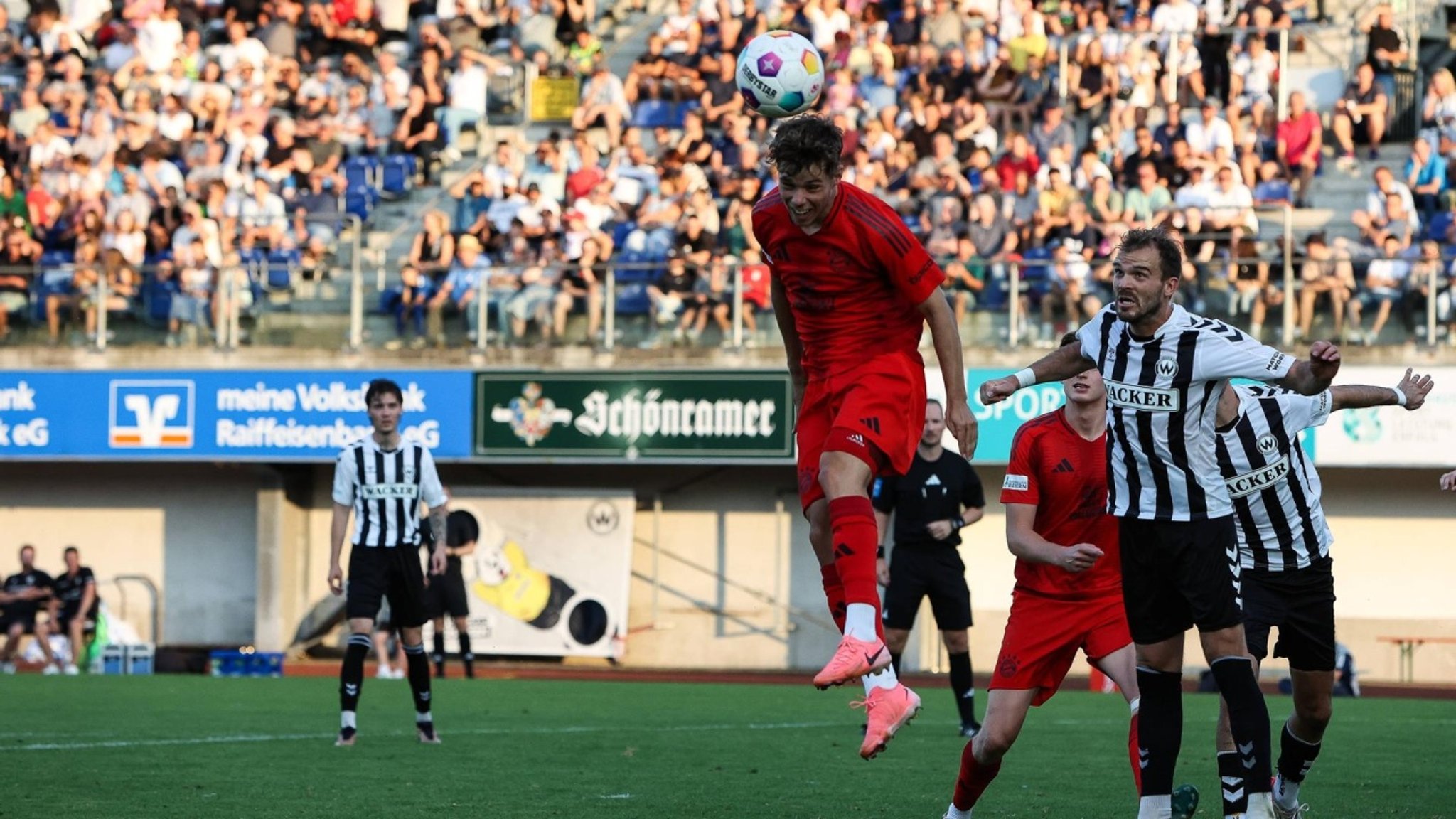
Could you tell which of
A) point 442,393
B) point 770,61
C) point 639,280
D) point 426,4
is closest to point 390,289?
point 442,393

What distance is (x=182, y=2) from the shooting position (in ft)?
92.1

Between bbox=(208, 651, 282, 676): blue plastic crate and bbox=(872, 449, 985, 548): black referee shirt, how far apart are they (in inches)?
442

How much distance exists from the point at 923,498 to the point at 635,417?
888cm

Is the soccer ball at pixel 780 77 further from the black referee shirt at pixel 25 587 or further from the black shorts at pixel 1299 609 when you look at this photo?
the black referee shirt at pixel 25 587

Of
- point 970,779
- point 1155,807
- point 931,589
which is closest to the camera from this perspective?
point 1155,807

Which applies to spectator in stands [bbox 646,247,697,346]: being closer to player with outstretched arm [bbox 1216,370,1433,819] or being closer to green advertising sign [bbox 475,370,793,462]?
green advertising sign [bbox 475,370,793,462]

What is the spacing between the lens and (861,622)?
285 inches

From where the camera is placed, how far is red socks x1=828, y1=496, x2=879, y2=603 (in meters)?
7.30

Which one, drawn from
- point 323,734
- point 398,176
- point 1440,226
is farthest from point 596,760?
point 398,176

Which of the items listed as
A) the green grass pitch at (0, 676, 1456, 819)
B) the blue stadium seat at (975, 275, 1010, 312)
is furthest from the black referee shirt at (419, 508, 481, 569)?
the blue stadium seat at (975, 275, 1010, 312)

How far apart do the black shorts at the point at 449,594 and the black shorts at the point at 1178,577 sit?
14.8 metres

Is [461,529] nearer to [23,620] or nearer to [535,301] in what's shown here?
[535,301]

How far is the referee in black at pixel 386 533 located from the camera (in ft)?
39.8

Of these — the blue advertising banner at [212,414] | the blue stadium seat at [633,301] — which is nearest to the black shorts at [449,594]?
the blue advertising banner at [212,414]
